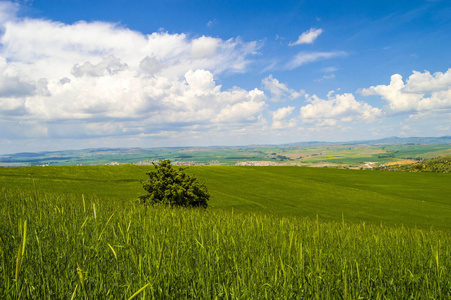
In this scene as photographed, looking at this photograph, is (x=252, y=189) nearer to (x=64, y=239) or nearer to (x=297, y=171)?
(x=297, y=171)

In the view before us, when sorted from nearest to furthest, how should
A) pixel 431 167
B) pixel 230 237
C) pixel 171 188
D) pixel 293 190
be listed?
pixel 230 237
pixel 171 188
pixel 293 190
pixel 431 167

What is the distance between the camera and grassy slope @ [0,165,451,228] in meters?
33.3

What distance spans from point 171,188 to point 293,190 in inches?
1198

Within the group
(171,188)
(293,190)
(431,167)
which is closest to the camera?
(171,188)

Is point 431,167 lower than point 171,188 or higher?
lower

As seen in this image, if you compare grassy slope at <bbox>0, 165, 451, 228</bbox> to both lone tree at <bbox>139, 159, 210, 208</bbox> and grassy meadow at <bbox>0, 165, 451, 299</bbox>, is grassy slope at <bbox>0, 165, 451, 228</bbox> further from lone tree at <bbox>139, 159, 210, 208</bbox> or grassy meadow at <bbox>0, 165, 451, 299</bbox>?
lone tree at <bbox>139, 159, 210, 208</bbox>

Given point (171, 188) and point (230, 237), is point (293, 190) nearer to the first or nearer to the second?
point (171, 188)

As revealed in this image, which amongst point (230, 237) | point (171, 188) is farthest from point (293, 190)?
point (230, 237)

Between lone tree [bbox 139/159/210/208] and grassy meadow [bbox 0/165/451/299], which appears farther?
lone tree [bbox 139/159/210/208]

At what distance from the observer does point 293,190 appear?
47.5m

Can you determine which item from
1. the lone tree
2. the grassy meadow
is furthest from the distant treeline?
the lone tree

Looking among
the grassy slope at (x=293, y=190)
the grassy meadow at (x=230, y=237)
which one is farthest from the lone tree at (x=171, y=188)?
the grassy slope at (x=293, y=190)

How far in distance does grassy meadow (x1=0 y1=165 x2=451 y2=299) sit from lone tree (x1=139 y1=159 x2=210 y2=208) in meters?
2.75

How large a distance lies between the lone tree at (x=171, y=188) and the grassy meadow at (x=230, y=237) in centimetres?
275
